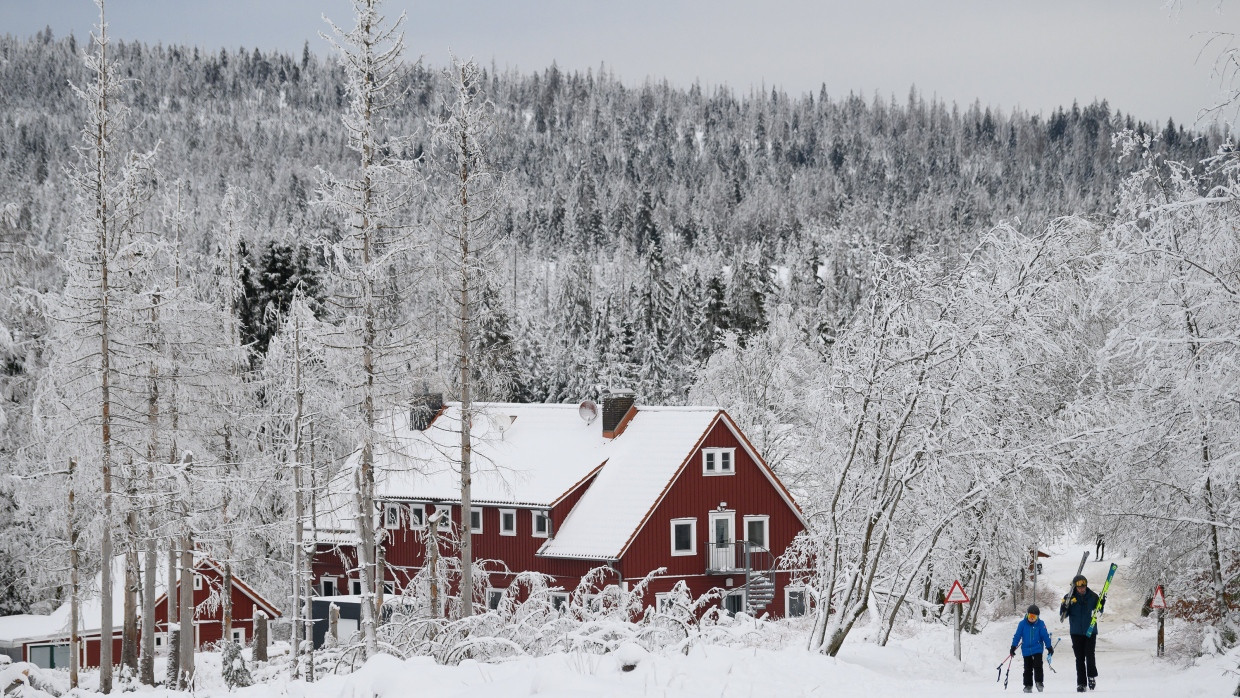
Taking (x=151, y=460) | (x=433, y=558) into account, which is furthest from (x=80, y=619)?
(x=433, y=558)

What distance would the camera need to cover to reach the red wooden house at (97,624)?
34.9 meters

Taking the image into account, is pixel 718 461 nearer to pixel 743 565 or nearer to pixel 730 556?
pixel 730 556

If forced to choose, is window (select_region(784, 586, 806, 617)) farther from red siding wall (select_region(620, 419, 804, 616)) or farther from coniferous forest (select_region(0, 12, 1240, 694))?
coniferous forest (select_region(0, 12, 1240, 694))

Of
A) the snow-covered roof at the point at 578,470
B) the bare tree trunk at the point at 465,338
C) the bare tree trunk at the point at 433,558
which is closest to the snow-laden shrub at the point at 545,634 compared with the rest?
the bare tree trunk at the point at 465,338

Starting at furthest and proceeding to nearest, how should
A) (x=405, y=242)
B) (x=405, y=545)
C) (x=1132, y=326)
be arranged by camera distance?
(x=405, y=545) < (x=405, y=242) < (x=1132, y=326)

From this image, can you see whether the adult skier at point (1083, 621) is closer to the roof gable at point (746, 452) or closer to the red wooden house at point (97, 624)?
the roof gable at point (746, 452)

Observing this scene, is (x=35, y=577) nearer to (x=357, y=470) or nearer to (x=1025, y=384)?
(x=357, y=470)

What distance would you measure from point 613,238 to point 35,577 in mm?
154876

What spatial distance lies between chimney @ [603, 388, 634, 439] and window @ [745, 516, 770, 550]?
18.2 feet

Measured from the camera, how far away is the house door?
121 ft

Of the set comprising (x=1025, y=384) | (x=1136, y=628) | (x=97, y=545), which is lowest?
(x=1136, y=628)

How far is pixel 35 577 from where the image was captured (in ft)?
108

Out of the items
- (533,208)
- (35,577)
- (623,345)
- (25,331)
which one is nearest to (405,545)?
(35,577)

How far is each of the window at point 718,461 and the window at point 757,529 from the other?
1.90 metres
